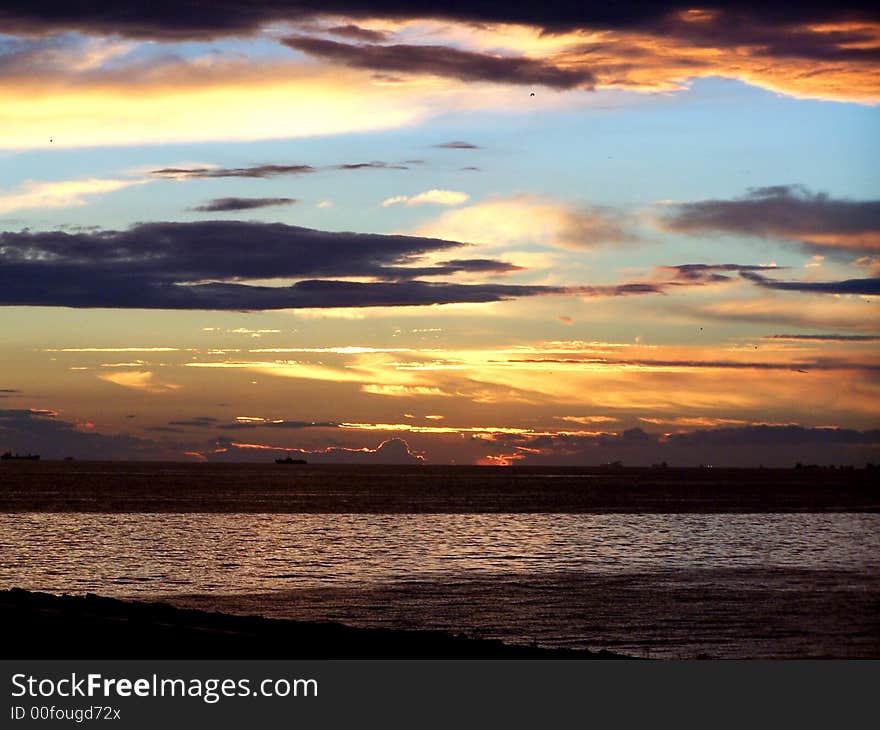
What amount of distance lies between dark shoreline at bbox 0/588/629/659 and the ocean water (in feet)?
34.7

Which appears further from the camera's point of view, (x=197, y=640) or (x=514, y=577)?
(x=514, y=577)

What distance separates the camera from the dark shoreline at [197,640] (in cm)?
2341

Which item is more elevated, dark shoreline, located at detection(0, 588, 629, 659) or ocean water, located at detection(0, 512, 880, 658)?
dark shoreline, located at detection(0, 588, 629, 659)

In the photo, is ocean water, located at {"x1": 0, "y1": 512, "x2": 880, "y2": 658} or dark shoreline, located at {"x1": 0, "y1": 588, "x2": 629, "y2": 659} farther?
ocean water, located at {"x1": 0, "y1": 512, "x2": 880, "y2": 658}

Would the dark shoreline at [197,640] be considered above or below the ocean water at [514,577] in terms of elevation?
above

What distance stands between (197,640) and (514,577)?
3736 cm

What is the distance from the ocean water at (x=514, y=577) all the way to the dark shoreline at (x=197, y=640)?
10.6 meters

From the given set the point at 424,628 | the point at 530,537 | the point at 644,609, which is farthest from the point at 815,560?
the point at 424,628

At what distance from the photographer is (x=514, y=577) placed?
60.8m

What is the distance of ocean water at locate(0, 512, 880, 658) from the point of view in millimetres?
42156

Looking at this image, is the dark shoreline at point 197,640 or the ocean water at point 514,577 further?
the ocean water at point 514,577

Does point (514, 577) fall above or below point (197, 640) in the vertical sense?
below
